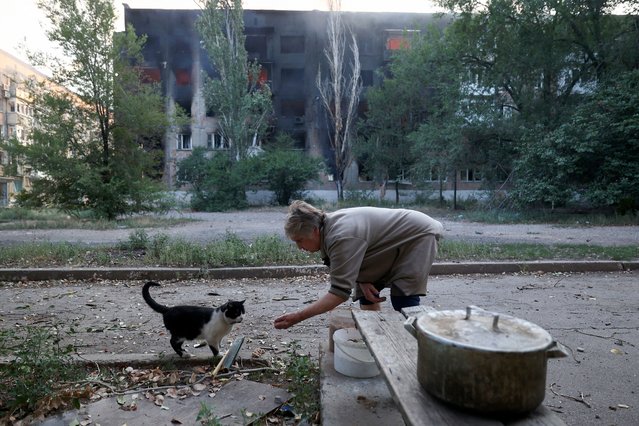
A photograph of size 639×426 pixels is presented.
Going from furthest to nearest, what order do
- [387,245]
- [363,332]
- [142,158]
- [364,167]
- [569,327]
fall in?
[364,167]
[142,158]
[569,327]
[387,245]
[363,332]

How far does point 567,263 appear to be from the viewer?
8469 mm

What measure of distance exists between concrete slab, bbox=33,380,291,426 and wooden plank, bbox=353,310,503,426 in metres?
1.01

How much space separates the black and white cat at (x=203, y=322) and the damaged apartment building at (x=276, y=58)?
31697mm

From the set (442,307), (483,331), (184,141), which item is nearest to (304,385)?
(483,331)

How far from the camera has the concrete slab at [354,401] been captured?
2.81m

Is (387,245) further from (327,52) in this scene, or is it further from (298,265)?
(327,52)

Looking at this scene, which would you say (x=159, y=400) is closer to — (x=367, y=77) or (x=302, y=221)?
(x=302, y=221)

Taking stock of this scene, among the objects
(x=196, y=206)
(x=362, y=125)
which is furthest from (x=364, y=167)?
(x=196, y=206)

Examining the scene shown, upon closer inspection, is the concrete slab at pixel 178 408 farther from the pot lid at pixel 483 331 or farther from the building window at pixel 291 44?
the building window at pixel 291 44

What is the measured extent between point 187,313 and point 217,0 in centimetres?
2968

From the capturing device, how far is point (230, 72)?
1181 inches

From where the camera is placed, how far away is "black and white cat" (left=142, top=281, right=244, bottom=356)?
4.08 metres

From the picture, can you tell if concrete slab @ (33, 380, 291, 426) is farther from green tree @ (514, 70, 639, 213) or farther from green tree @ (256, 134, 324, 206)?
green tree @ (256, 134, 324, 206)

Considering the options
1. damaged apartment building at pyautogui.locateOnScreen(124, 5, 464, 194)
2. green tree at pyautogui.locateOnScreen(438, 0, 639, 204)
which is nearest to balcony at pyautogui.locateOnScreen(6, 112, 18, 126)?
damaged apartment building at pyautogui.locateOnScreen(124, 5, 464, 194)
